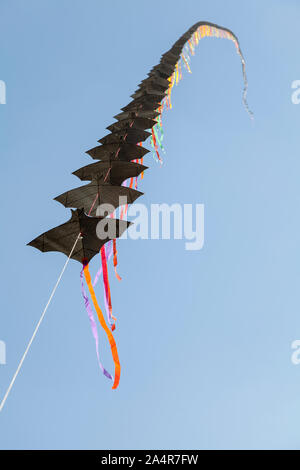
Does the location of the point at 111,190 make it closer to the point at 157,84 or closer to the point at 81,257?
the point at 81,257

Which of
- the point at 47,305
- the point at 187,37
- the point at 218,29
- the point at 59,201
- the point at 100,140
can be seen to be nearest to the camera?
the point at 47,305

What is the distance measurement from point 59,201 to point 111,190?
2.78 ft

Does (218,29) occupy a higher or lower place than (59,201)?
higher

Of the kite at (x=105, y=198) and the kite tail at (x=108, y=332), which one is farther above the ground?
the kite at (x=105, y=198)

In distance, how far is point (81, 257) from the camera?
540cm

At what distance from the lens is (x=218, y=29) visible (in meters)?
15.6

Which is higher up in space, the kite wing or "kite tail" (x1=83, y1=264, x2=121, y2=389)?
the kite wing

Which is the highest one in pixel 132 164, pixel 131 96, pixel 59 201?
pixel 131 96

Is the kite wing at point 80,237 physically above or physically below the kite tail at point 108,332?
above

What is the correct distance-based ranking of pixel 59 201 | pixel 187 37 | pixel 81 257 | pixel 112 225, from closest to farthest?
pixel 112 225, pixel 81 257, pixel 59 201, pixel 187 37

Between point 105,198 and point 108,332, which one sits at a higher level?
point 105,198

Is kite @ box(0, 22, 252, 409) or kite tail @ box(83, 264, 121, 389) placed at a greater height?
kite @ box(0, 22, 252, 409)

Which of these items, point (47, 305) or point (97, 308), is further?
point (97, 308)

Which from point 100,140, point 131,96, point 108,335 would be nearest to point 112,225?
point 108,335
